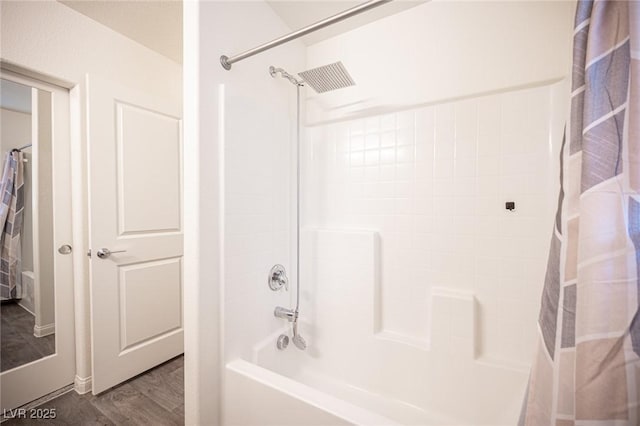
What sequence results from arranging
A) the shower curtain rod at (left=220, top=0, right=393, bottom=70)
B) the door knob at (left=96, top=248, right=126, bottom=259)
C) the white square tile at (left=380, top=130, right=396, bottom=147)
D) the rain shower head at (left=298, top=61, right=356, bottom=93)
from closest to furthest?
the shower curtain rod at (left=220, top=0, right=393, bottom=70) < the rain shower head at (left=298, top=61, right=356, bottom=93) < the white square tile at (left=380, top=130, right=396, bottom=147) < the door knob at (left=96, top=248, right=126, bottom=259)

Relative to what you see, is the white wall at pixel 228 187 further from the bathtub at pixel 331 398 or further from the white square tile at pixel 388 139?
the white square tile at pixel 388 139

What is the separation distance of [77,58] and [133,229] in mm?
1115

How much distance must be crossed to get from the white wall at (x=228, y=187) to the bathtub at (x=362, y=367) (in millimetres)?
141

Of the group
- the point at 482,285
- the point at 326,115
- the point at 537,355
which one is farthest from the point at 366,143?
the point at 537,355

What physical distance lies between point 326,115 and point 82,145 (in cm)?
156

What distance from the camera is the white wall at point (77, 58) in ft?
4.57

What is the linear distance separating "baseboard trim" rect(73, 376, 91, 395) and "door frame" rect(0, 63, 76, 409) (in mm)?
59

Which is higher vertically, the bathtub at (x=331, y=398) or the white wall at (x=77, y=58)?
the white wall at (x=77, y=58)

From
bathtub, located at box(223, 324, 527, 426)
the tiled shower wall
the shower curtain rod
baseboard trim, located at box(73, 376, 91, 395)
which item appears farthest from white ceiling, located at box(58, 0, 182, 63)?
baseboard trim, located at box(73, 376, 91, 395)

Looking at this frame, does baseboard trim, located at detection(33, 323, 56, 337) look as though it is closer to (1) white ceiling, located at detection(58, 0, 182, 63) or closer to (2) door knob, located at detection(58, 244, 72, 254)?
(2) door knob, located at detection(58, 244, 72, 254)

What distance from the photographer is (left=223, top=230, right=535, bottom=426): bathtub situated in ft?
3.33

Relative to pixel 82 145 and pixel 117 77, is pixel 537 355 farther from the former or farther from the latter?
pixel 117 77

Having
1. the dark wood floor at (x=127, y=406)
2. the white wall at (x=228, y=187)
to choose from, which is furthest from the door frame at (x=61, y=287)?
the white wall at (x=228, y=187)

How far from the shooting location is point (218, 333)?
1158 millimetres
